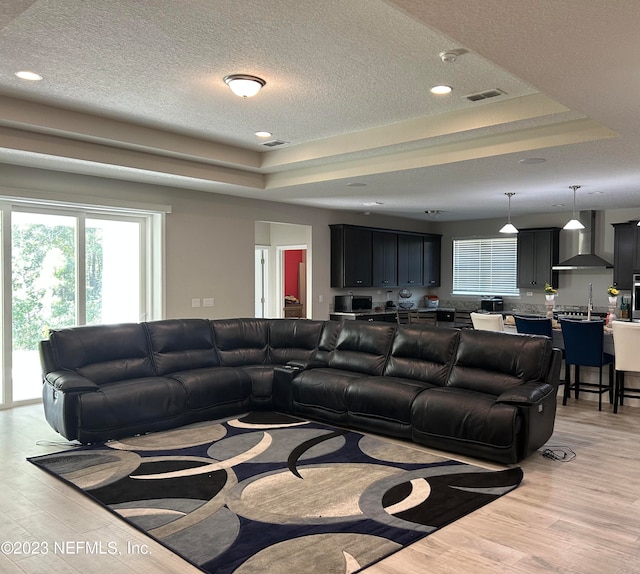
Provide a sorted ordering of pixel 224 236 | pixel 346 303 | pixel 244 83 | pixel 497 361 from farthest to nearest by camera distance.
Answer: pixel 346 303 → pixel 224 236 → pixel 497 361 → pixel 244 83

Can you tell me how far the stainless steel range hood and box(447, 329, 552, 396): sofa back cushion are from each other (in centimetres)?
475

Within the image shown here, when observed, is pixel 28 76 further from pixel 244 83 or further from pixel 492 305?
pixel 492 305

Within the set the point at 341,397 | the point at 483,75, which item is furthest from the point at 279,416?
the point at 483,75

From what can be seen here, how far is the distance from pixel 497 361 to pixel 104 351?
143 inches

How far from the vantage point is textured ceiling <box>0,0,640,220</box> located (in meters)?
2.87

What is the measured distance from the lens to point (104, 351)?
17.2 feet

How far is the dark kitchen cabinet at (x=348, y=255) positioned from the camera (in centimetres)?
941

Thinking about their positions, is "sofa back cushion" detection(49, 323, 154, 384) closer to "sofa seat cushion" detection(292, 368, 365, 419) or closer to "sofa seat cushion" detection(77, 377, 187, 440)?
"sofa seat cushion" detection(77, 377, 187, 440)

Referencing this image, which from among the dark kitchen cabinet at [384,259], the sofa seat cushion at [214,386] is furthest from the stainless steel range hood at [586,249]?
the sofa seat cushion at [214,386]

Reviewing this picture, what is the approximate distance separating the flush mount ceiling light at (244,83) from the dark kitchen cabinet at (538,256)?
7.22 m

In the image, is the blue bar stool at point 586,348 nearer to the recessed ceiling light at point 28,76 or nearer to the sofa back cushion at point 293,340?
the sofa back cushion at point 293,340

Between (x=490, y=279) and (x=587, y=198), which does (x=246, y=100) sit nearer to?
(x=587, y=198)

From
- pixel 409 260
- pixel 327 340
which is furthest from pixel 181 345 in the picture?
pixel 409 260

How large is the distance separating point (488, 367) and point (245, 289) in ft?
13.8
